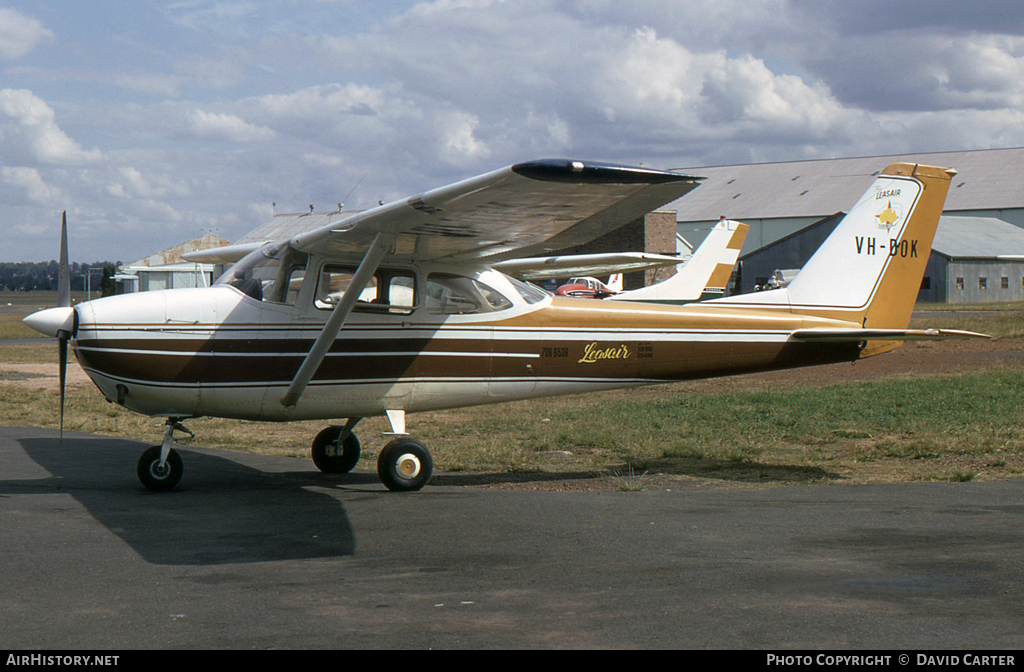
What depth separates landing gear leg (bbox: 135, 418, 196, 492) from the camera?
8383 millimetres

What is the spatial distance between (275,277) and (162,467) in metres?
1.99

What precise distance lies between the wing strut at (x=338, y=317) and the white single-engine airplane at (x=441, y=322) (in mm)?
17

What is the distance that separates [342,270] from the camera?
28.5ft

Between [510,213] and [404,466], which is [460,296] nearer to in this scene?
[404,466]

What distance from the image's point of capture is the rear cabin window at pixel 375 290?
339 inches

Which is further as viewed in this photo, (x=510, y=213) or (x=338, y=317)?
(x=338, y=317)

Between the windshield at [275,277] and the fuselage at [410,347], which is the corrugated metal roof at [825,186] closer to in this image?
the fuselage at [410,347]

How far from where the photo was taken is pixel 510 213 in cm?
728

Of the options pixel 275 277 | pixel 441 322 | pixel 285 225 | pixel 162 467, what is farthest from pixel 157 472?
pixel 285 225

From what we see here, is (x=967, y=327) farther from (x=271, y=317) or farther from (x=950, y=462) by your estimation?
(x=271, y=317)
